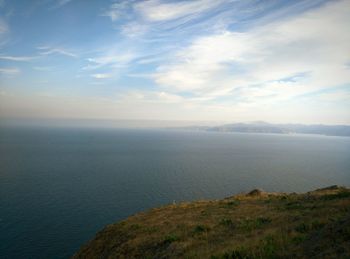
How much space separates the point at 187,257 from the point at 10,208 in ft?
214

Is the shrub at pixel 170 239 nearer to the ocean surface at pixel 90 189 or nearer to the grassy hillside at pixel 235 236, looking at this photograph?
the grassy hillside at pixel 235 236

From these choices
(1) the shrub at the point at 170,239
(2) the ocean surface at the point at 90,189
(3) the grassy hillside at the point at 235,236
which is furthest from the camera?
(2) the ocean surface at the point at 90,189

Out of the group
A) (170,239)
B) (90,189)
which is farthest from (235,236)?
(90,189)

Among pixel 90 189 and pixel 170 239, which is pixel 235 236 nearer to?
pixel 170 239

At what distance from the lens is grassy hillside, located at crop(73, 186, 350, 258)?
40.9ft

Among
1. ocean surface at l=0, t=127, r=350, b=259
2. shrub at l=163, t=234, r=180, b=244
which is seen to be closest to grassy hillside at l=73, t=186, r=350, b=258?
shrub at l=163, t=234, r=180, b=244

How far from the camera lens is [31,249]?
1789 inches

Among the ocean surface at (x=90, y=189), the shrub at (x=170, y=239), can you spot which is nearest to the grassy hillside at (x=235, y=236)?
the shrub at (x=170, y=239)

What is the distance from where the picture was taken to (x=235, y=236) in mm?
18000

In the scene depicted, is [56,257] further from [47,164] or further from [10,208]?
[47,164]

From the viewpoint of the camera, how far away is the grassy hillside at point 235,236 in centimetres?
1247

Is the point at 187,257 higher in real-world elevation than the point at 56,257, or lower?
higher

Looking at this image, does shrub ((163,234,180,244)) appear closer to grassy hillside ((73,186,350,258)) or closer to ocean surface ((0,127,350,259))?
grassy hillside ((73,186,350,258))

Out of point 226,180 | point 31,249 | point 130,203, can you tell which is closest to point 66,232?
point 31,249
